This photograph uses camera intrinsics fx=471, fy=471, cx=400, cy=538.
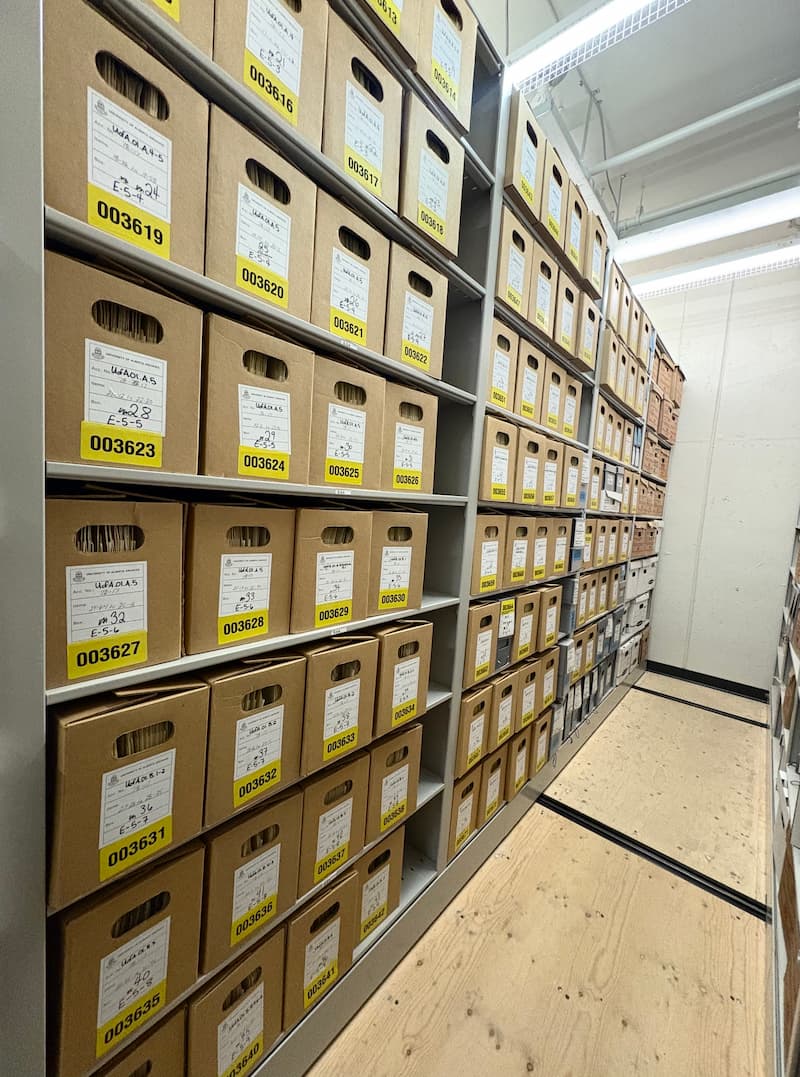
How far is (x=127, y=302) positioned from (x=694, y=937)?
2.17 meters

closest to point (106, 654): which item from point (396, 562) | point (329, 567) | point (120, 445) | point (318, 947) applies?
point (120, 445)

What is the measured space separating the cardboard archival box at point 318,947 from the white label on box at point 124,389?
1029mm

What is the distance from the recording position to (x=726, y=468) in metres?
3.49

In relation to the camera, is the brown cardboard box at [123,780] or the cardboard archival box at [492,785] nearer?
the brown cardboard box at [123,780]

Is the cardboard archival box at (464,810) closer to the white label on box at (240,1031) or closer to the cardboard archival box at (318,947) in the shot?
the cardboard archival box at (318,947)

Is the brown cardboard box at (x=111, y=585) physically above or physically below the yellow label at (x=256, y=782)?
above

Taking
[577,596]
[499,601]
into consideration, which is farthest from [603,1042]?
[577,596]

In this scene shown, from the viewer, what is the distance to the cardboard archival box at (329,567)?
35.5 inches

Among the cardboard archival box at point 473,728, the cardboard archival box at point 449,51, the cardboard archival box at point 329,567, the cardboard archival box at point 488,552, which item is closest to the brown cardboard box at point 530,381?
the cardboard archival box at point 488,552

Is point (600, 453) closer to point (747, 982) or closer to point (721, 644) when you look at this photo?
point (747, 982)

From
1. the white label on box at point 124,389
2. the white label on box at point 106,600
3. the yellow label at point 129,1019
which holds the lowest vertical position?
the yellow label at point 129,1019

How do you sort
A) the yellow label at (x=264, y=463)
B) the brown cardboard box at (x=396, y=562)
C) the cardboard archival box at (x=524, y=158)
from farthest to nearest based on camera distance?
the cardboard archival box at (x=524, y=158)
the brown cardboard box at (x=396, y=562)
the yellow label at (x=264, y=463)

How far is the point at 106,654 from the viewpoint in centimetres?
66

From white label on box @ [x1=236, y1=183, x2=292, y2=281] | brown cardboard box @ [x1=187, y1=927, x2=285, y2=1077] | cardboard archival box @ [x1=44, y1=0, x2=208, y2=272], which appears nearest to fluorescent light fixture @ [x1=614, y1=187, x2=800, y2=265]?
white label on box @ [x1=236, y1=183, x2=292, y2=281]
